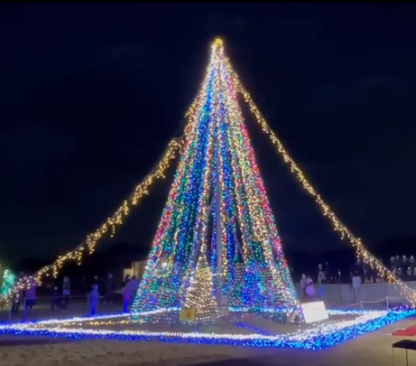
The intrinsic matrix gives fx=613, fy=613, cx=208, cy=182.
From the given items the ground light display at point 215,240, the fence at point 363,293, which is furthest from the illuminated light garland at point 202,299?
the fence at point 363,293

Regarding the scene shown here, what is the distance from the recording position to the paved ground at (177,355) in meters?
9.27

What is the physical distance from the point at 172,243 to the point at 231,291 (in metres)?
2.72

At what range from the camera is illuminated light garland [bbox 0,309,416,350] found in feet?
36.9

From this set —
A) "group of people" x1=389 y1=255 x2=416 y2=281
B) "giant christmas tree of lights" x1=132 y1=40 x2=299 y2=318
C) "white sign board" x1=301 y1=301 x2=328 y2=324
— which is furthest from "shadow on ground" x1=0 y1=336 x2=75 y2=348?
"group of people" x1=389 y1=255 x2=416 y2=281

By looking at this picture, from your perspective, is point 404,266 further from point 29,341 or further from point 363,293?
point 29,341

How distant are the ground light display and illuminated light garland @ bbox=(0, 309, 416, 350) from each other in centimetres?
50

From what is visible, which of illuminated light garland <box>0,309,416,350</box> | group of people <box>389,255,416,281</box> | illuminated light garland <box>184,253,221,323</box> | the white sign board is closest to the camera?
illuminated light garland <box>0,309,416,350</box>

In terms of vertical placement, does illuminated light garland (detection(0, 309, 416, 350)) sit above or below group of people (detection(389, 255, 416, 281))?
below

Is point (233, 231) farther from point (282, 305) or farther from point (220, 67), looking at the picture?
point (220, 67)

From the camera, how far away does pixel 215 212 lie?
17.2 metres

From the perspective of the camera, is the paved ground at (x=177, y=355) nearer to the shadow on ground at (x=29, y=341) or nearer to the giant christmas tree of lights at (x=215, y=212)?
the shadow on ground at (x=29, y=341)

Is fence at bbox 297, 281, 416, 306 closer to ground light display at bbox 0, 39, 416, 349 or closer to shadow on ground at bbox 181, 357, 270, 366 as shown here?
ground light display at bbox 0, 39, 416, 349

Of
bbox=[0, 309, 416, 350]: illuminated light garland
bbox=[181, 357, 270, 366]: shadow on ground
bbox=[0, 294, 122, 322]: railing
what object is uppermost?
bbox=[0, 294, 122, 322]: railing

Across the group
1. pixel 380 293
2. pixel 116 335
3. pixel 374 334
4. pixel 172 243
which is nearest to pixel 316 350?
pixel 374 334
